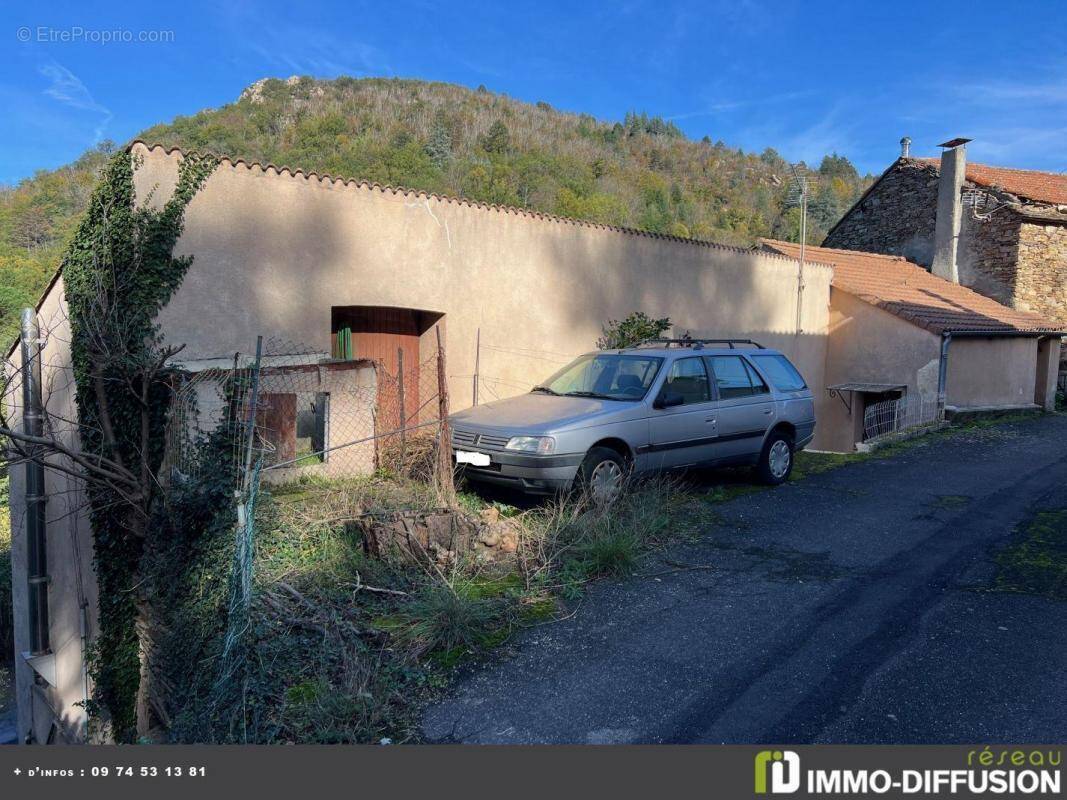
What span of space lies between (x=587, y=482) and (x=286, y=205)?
4.67 metres

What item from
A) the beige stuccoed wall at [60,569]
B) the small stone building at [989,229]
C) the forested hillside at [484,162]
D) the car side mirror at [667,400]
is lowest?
the beige stuccoed wall at [60,569]

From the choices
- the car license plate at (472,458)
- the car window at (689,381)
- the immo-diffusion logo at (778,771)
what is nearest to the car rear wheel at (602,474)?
the car license plate at (472,458)

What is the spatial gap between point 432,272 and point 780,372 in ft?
14.9

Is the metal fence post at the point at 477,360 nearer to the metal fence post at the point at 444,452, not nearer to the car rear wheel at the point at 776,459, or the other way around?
the metal fence post at the point at 444,452

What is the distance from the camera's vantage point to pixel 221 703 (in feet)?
12.5

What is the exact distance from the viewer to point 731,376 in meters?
8.15

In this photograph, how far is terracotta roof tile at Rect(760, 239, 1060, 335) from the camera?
15.9 m

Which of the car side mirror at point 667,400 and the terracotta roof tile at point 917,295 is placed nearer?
the car side mirror at point 667,400

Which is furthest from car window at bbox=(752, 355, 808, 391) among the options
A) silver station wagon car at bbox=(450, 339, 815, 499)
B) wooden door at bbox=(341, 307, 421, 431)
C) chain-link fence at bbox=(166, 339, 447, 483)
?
wooden door at bbox=(341, 307, 421, 431)

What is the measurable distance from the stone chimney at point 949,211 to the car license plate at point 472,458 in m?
18.1

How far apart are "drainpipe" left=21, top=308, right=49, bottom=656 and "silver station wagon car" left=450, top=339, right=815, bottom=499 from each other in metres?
3.82

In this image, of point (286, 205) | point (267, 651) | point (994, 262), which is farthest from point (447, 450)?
point (994, 262)

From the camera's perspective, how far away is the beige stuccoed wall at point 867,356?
15.4 meters

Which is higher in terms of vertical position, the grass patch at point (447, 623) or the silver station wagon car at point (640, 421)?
the silver station wagon car at point (640, 421)
